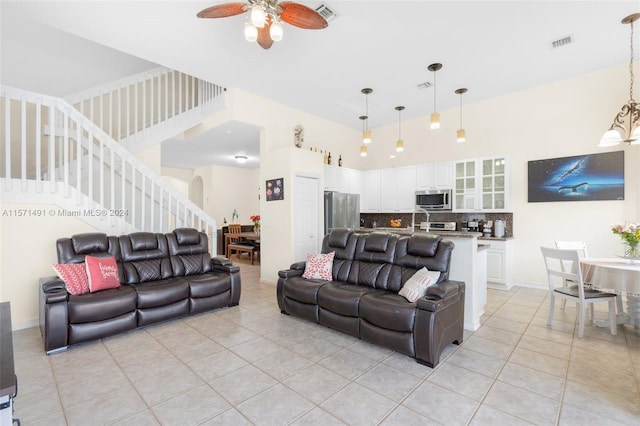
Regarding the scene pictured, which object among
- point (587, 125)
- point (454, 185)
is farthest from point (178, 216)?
point (587, 125)

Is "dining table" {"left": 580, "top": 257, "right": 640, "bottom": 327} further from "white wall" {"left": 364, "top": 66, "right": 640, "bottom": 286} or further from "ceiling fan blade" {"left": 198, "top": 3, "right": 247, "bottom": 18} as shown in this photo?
"ceiling fan blade" {"left": 198, "top": 3, "right": 247, "bottom": 18}

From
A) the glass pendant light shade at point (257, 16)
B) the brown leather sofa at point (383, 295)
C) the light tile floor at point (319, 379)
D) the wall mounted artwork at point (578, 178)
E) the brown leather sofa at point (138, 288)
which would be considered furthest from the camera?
the wall mounted artwork at point (578, 178)

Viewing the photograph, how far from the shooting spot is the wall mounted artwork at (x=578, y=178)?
13.9ft

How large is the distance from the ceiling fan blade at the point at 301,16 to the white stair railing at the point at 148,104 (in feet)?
9.43

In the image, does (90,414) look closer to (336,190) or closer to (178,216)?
(178,216)

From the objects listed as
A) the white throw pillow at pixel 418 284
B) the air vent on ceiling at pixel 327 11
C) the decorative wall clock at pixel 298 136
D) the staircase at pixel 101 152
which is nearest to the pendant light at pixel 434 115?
the air vent on ceiling at pixel 327 11

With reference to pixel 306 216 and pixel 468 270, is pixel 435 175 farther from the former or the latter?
pixel 468 270

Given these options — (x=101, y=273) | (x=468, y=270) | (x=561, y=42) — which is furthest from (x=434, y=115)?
(x=101, y=273)

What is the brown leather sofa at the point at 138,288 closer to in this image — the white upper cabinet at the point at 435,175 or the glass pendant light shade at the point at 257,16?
the glass pendant light shade at the point at 257,16

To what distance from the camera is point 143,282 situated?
3604 mm

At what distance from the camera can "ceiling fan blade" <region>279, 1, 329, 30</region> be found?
8.27ft

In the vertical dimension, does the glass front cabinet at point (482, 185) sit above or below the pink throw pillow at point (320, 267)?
above

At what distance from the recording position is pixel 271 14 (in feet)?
8.50

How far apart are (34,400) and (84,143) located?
3.89 meters
